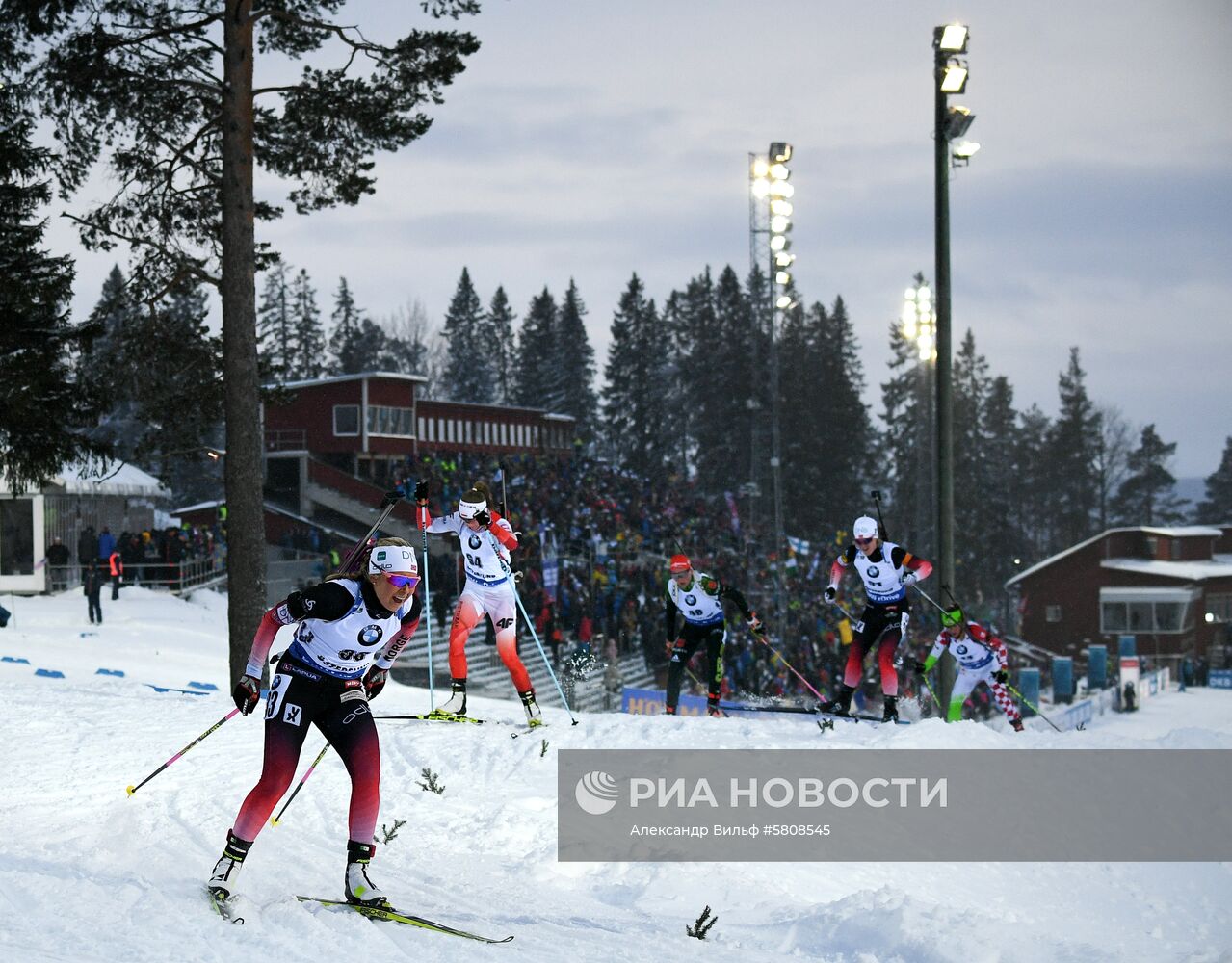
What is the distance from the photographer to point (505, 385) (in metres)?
90.6

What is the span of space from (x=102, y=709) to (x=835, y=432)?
51503mm

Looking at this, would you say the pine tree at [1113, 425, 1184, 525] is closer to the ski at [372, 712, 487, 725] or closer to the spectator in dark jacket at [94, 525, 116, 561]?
the spectator in dark jacket at [94, 525, 116, 561]

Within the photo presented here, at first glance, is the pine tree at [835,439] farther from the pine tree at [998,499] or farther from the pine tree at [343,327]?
the pine tree at [343,327]

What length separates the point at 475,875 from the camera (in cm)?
680

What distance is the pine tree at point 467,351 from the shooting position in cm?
7975

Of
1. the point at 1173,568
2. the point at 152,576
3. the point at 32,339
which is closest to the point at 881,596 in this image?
the point at 32,339

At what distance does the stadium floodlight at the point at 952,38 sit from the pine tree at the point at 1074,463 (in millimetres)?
65939

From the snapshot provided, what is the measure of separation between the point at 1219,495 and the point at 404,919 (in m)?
95.5

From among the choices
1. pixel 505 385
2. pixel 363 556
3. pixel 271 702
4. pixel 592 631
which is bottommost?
pixel 592 631

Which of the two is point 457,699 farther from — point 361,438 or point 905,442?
point 905,442

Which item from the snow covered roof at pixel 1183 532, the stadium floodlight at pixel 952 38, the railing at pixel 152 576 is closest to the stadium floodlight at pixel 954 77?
the stadium floodlight at pixel 952 38

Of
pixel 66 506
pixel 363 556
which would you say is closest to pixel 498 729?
pixel 363 556

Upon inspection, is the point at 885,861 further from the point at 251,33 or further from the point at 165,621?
the point at 165,621

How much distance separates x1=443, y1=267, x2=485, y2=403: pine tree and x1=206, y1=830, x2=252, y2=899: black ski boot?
7453cm
